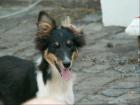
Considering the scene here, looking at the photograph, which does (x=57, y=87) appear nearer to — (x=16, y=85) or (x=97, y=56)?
(x=16, y=85)

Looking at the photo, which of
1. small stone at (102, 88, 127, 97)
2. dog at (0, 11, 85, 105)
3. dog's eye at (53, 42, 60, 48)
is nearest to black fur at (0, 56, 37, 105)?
dog at (0, 11, 85, 105)

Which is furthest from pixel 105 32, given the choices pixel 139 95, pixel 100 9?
pixel 139 95

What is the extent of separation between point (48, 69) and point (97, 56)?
9.65ft

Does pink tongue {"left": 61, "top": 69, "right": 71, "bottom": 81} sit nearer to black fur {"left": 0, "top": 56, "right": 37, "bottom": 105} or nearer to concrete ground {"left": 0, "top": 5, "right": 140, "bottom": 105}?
black fur {"left": 0, "top": 56, "right": 37, "bottom": 105}

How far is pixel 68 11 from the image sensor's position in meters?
11.5

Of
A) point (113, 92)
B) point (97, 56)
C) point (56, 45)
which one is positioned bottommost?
point (97, 56)

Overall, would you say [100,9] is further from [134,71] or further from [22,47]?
[134,71]

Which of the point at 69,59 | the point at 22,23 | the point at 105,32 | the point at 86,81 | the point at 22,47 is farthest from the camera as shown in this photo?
the point at 22,23

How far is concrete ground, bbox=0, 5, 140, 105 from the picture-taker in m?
7.23

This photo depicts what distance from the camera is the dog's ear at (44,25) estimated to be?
5992 mm

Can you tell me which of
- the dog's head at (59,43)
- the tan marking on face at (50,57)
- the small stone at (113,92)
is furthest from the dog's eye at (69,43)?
the small stone at (113,92)

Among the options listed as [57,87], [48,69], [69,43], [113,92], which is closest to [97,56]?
[113,92]

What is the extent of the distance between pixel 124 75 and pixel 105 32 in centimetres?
230

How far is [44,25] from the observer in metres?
6.03
